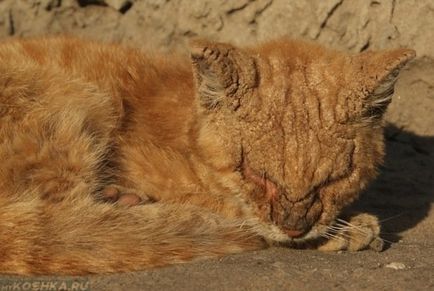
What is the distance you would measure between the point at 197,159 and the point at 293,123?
76 cm

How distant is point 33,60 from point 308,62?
6.31 feet

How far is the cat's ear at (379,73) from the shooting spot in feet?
15.6

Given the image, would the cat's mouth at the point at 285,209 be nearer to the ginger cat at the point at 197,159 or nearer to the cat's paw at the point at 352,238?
the ginger cat at the point at 197,159

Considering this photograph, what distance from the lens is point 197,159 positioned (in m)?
5.20

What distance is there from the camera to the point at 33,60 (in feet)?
18.5

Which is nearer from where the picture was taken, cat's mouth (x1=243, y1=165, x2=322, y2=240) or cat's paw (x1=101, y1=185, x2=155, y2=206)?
cat's mouth (x1=243, y1=165, x2=322, y2=240)

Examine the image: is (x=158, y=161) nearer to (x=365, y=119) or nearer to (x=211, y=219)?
(x=211, y=219)

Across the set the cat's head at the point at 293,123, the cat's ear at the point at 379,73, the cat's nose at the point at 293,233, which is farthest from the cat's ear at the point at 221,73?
the cat's nose at the point at 293,233

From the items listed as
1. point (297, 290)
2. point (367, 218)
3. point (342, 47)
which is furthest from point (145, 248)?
point (342, 47)

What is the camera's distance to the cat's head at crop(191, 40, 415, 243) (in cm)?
466

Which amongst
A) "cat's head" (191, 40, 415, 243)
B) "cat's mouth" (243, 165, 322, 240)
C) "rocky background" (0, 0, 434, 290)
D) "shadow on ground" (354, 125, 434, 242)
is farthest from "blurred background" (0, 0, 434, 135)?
"cat's mouth" (243, 165, 322, 240)

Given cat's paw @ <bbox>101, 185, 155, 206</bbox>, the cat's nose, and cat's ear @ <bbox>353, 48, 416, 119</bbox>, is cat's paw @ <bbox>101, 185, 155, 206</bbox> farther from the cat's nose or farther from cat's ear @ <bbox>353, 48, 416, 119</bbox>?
cat's ear @ <bbox>353, 48, 416, 119</bbox>

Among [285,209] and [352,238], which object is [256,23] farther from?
[285,209]

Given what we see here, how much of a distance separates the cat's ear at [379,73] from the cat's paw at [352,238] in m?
0.69
